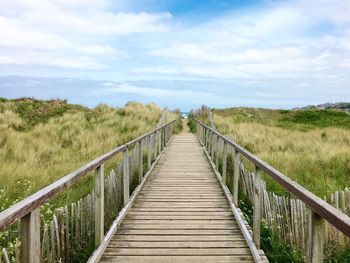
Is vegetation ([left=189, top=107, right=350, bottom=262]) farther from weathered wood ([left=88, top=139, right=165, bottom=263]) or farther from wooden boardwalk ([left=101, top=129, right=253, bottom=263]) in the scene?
weathered wood ([left=88, top=139, right=165, bottom=263])

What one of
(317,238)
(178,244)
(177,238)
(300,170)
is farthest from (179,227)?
(300,170)

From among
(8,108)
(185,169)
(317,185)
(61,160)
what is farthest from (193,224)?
(8,108)

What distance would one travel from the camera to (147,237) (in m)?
5.33

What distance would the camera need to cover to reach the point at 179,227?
19.1 ft

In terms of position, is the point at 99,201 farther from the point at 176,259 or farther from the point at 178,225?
the point at 178,225

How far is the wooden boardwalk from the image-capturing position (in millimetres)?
4691

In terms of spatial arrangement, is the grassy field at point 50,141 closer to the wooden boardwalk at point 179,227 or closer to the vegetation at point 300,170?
the wooden boardwalk at point 179,227

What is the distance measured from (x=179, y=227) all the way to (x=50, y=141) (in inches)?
490

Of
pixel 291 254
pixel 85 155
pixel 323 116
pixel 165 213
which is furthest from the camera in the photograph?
pixel 323 116

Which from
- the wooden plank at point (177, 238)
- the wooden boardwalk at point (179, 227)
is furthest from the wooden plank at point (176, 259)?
the wooden plank at point (177, 238)

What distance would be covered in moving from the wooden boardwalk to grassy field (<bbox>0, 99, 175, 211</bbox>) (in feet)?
4.66

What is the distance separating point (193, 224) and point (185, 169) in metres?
5.56

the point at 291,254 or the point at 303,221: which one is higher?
the point at 303,221

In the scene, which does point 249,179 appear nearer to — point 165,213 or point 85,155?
point 165,213
